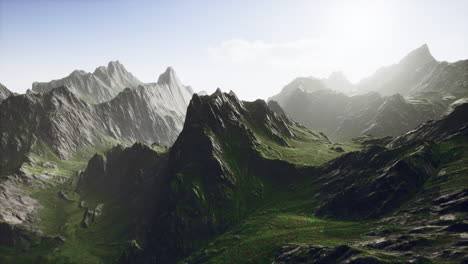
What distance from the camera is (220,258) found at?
433 ft

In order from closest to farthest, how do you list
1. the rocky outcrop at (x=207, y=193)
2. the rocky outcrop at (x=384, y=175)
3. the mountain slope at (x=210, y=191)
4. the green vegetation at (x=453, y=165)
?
the green vegetation at (x=453, y=165)
the rocky outcrop at (x=384, y=175)
the rocky outcrop at (x=207, y=193)
the mountain slope at (x=210, y=191)

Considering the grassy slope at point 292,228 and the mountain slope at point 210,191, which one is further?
the mountain slope at point 210,191

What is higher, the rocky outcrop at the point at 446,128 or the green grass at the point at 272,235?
the rocky outcrop at the point at 446,128

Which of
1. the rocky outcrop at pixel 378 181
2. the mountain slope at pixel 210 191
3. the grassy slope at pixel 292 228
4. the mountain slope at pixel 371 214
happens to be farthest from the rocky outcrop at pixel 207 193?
the rocky outcrop at pixel 378 181

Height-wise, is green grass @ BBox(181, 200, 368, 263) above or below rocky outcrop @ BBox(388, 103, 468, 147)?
below

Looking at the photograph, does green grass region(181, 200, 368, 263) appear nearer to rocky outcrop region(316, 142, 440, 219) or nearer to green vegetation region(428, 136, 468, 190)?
rocky outcrop region(316, 142, 440, 219)

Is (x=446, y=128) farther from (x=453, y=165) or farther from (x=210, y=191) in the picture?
(x=210, y=191)

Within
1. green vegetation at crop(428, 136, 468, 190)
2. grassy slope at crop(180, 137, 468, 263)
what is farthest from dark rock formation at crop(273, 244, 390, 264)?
green vegetation at crop(428, 136, 468, 190)

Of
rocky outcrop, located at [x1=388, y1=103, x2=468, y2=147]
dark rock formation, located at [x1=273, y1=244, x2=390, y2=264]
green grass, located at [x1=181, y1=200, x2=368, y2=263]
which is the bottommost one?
dark rock formation, located at [x1=273, y1=244, x2=390, y2=264]

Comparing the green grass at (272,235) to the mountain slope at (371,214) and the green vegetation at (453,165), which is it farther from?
the green vegetation at (453,165)

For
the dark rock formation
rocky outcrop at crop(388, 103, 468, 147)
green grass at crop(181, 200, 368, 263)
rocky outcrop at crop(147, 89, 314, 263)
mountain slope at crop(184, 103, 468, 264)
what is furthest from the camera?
rocky outcrop at crop(147, 89, 314, 263)

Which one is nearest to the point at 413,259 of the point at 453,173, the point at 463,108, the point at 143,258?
the point at 453,173

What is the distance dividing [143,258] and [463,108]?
186 meters

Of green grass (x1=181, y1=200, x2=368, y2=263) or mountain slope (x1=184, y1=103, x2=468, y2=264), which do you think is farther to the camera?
green grass (x1=181, y1=200, x2=368, y2=263)
